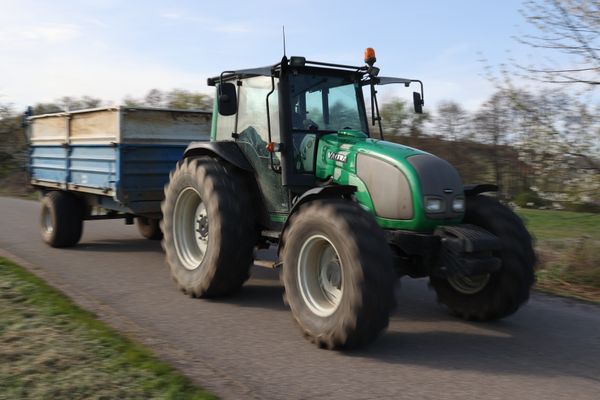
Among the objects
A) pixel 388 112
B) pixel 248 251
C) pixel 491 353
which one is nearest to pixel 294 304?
pixel 248 251

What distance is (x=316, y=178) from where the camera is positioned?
601 cm

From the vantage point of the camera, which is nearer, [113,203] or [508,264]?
[508,264]

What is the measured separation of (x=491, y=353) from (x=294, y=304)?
63.7 inches

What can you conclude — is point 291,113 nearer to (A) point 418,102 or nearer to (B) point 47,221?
(A) point 418,102

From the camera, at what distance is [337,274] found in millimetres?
5250

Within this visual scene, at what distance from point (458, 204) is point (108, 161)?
4898 mm

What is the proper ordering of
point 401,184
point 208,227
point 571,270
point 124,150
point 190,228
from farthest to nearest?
1. point 124,150
2. point 571,270
3. point 190,228
4. point 208,227
5. point 401,184

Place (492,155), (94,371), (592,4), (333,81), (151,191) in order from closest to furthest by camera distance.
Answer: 1. (94,371)
2. (333,81)
3. (592,4)
4. (151,191)
5. (492,155)

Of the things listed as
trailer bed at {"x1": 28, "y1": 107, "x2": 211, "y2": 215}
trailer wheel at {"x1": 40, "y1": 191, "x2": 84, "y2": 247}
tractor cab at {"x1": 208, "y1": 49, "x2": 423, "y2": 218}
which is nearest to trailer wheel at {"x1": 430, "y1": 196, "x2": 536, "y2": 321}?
tractor cab at {"x1": 208, "y1": 49, "x2": 423, "y2": 218}

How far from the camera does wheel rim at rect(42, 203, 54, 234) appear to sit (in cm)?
949

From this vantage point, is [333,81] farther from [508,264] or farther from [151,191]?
[151,191]

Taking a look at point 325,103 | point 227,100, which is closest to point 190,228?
point 227,100

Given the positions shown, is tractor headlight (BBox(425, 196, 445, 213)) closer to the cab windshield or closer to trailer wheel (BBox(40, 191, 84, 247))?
the cab windshield

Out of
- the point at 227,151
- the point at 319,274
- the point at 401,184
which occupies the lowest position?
the point at 319,274
